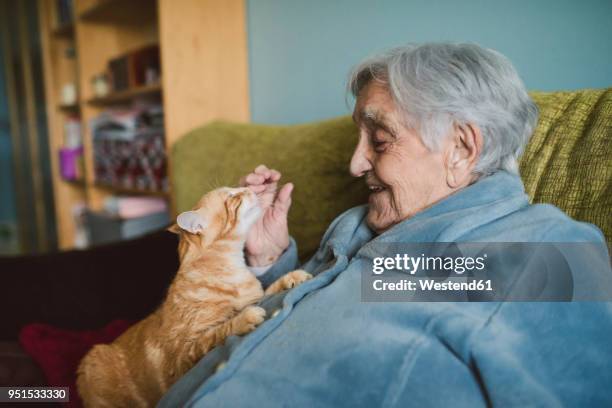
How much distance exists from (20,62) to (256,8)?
285cm

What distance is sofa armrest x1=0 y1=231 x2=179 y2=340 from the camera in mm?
1342

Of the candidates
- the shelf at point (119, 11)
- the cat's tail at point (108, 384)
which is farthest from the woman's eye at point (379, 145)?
the shelf at point (119, 11)

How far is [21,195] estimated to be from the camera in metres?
4.06

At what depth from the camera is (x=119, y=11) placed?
242 cm

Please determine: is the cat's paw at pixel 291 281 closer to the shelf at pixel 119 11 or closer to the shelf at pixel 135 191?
the shelf at pixel 135 191

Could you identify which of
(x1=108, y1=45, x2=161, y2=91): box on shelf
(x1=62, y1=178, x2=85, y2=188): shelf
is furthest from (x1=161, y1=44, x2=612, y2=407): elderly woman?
(x1=62, y1=178, x2=85, y2=188): shelf

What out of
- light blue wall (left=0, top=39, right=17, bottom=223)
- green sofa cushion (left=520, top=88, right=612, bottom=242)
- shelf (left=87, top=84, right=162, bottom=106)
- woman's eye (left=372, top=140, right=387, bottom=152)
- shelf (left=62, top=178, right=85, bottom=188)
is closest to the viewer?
green sofa cushion (left=520, top=88, right=612, bottom=242)

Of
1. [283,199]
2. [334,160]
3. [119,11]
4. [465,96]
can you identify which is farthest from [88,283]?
[119,11]

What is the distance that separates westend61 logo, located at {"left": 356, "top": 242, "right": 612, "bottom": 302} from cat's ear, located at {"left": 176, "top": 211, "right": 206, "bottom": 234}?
46cm

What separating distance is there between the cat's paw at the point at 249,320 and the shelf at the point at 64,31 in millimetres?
2749

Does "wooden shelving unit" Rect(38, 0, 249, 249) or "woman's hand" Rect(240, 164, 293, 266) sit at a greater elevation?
"wooden shelving unit" Rect(38, 0, 249, 249)

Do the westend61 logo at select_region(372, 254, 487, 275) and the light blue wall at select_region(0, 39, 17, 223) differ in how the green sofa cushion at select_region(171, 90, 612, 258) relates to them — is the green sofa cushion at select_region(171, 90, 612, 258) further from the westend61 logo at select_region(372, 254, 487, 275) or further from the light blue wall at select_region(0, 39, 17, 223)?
the light blue wall at select_region(0, 39, 17, 223)

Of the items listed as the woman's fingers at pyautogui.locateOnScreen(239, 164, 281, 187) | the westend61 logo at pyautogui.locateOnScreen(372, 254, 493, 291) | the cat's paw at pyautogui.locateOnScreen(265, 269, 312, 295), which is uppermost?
the woman's fingers at pyautogui.locateOnScreen(239, 164, 281, 187)

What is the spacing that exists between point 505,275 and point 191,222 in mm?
654
